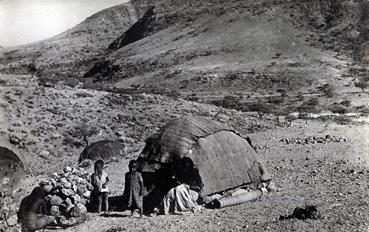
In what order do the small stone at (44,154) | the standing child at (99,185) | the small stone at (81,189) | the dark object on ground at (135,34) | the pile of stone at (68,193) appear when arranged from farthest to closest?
1. the dark object on ground at (135,34)
2. the small stone at (44,154)
3. the small stone at (81,189)
4. the standing child at (99,185)
5. the pile of stone at (68,193)

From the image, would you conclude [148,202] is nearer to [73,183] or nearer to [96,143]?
[73,183]

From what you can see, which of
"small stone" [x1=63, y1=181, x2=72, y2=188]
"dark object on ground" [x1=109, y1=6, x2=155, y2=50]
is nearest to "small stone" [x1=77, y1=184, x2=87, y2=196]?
"small stone" [x1=63, y1=181, x2=72, y2=188]

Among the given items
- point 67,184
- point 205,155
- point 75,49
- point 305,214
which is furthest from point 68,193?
point 75,49

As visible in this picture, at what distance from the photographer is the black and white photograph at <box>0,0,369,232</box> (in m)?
11.4

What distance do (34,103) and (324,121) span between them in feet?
55.0

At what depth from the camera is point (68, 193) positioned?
12117 mm

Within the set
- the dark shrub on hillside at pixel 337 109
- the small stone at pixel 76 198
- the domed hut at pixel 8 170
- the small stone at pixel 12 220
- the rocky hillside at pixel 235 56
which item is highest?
the rocky hillside at pixel 235 56

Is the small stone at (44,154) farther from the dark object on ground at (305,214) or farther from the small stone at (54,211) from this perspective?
the dark object on ground at (305,214)

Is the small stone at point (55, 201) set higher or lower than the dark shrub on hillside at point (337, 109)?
lower

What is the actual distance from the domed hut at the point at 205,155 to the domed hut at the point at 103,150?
23.1ft

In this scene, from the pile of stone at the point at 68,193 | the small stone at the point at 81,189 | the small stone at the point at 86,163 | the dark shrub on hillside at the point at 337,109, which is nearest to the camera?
the pile of stone at the point at 68,193

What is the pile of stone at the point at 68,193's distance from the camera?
11828 mm

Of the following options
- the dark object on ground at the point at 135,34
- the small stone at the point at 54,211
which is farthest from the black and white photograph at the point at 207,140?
the dark object on ground at the point at 135,34

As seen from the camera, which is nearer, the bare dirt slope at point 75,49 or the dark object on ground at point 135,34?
the bare dirt slope at point 75,49
